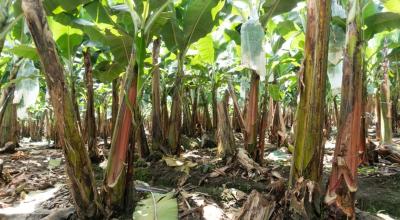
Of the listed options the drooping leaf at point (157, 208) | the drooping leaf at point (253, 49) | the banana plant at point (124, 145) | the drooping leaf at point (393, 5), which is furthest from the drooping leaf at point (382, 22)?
the drooping leaf at point (157, 208)

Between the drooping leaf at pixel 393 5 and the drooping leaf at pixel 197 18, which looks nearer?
the drooping leaf at pixel 393 5

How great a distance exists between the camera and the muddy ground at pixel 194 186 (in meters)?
3.16

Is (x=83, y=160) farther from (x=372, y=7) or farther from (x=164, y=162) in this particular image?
(x=372, y=7)

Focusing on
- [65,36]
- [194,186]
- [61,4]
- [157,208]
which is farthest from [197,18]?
[157,208]

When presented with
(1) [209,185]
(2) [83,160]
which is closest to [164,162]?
(1) [209,185]

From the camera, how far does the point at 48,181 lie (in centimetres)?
440

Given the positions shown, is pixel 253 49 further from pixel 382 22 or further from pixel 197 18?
pixel 382 22

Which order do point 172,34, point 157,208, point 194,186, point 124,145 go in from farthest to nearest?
point 172,34 < point 194,186 < point 157,208 < point 124,145

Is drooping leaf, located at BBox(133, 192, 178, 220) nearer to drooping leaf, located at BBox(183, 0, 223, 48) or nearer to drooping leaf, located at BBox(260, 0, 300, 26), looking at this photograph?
drooping leaf, located at BBox(183, 0, 223, 48)

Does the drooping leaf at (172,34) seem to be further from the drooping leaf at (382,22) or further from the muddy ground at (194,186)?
the drooping leaf at (382,22)

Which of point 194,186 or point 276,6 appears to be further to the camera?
point 194,186

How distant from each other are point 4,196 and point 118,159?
5.95 feet

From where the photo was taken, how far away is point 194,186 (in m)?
4.01

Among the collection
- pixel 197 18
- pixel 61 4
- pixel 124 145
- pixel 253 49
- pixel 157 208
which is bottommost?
pixel 157 208
